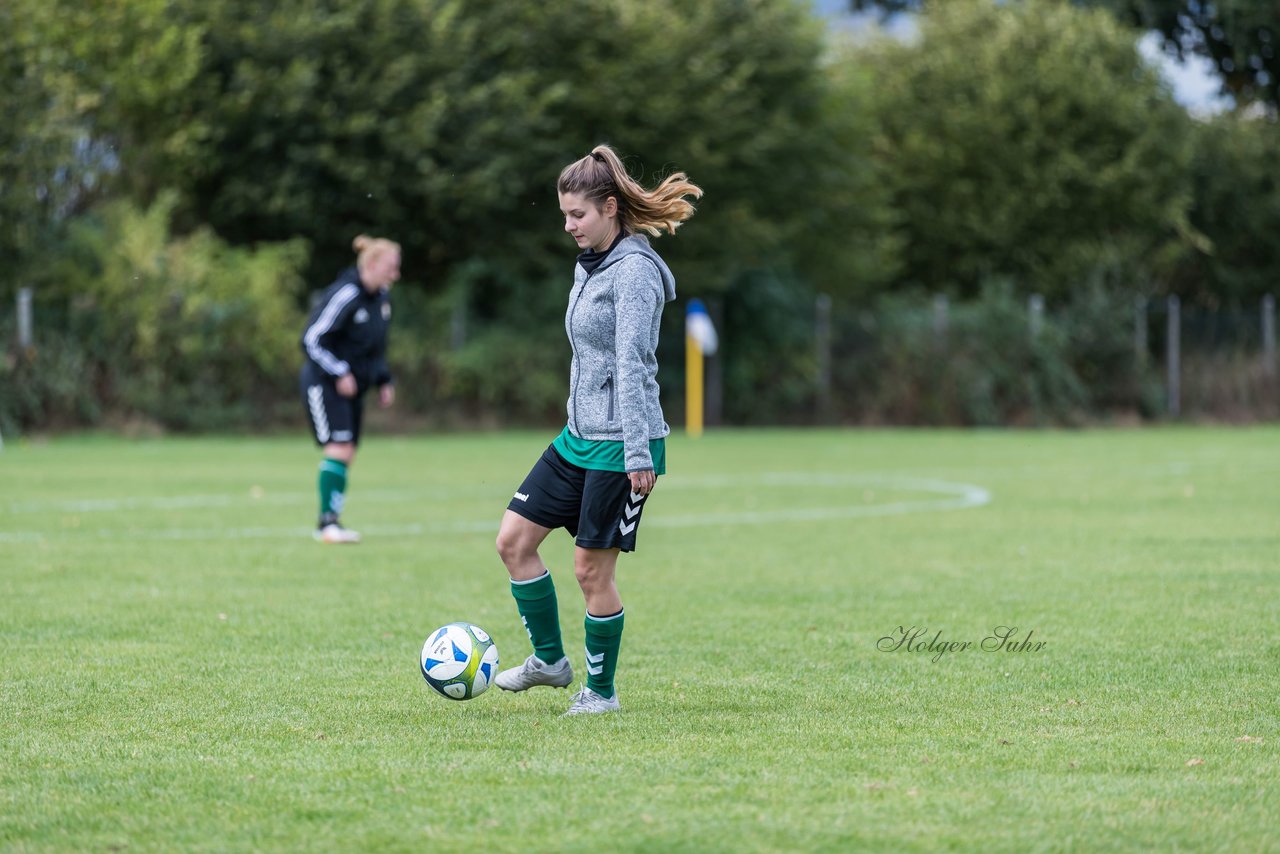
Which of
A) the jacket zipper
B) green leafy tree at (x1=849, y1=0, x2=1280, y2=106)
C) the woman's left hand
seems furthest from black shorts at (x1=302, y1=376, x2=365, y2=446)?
green leafy tree at (x1=849, y1=0, x2=1280, y2=106)

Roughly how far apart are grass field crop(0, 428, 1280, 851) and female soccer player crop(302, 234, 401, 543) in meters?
0.51

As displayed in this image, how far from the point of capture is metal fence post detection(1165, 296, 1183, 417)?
3472 centimetres

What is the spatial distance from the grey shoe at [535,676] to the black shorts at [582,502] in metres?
0.55

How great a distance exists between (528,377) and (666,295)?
959 inches

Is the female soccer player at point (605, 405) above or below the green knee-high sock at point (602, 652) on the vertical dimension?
above

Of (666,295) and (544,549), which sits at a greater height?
(666,295)

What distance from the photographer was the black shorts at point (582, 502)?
6086 mm

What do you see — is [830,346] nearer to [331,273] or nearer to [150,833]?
[331,273]

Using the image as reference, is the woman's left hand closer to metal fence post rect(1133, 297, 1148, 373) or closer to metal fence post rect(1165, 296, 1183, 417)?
metal fence post rect(1133, 297, 1148, 373)

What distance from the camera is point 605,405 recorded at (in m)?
6.13

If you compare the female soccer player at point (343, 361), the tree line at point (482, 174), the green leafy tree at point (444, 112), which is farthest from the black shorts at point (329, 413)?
the green leafy tree at point (444, 112)

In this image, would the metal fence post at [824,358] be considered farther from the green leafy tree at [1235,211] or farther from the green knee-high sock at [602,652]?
the green knee-high sock at [602,652]

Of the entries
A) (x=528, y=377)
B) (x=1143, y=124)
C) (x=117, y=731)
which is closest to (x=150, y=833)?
(x=117, y=731)

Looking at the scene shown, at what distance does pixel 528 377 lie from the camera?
30547 mm
